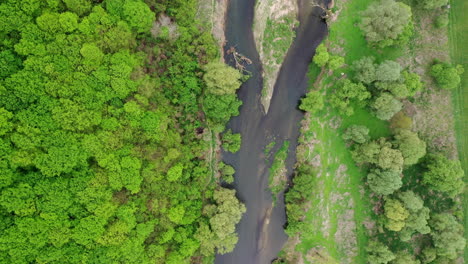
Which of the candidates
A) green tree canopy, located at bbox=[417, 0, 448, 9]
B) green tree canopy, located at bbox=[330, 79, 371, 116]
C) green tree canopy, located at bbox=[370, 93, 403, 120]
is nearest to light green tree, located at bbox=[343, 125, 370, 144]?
green tree canopy, located at bbox=[330, 79, 371, 116]

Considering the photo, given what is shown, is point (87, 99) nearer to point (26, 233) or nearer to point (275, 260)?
point (26, 233)

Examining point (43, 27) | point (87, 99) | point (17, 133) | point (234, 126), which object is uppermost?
point (43, 27)

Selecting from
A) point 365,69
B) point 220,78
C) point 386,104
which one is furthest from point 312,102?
point 220,78

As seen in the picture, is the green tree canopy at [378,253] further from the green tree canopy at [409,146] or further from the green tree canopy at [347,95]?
the green tree canopy at [347,95]

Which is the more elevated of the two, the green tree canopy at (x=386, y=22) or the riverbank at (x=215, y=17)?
the green tree canopy at (x=386, y=22)

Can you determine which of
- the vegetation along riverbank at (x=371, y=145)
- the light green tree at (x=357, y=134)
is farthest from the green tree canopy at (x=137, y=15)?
the light green tree at (x=357, y=134)

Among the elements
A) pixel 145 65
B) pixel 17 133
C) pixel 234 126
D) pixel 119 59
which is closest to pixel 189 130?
pixel 234 126
